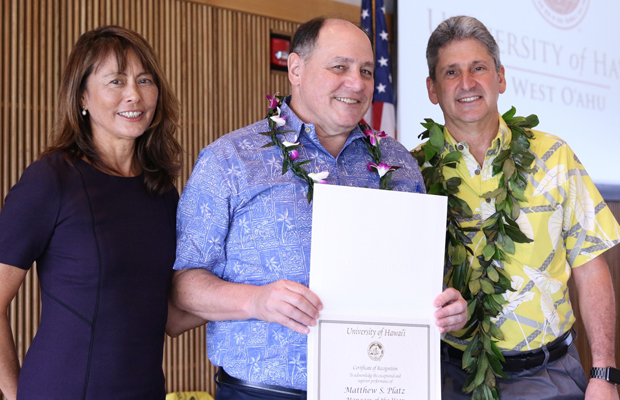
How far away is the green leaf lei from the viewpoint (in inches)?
84.2

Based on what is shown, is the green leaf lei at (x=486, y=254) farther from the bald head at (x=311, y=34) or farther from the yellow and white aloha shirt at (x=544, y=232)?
the bald head at (x=311, y=34)

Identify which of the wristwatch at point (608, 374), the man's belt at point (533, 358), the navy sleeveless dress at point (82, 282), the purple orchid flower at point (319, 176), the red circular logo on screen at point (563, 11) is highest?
the red circular logo on screen at point (563, 11)

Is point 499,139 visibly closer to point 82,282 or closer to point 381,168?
point 381,168

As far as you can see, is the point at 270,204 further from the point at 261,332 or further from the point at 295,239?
the point at 261,332

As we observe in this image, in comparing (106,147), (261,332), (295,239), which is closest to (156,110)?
(106,147)

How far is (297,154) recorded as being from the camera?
1.88 meters

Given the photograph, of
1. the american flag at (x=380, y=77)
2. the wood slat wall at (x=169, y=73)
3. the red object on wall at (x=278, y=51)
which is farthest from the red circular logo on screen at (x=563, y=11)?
the red object on wall at (x=278, y=51)

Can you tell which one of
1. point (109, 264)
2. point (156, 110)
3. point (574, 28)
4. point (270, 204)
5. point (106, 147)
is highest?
point (574, 28)

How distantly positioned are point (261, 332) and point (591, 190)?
145cm

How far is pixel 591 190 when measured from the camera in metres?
2.36

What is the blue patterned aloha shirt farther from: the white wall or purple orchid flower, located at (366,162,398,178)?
the white wall

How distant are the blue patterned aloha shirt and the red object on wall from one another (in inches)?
119

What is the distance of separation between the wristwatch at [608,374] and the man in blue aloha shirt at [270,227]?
801mm

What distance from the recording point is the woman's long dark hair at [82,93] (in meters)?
1.93
